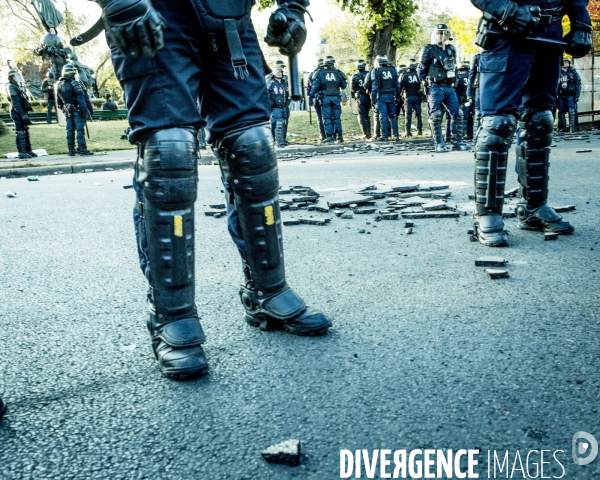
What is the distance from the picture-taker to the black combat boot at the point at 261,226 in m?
2.04

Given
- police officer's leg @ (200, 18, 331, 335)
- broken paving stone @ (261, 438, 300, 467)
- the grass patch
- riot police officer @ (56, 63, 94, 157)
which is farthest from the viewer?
the grass patch

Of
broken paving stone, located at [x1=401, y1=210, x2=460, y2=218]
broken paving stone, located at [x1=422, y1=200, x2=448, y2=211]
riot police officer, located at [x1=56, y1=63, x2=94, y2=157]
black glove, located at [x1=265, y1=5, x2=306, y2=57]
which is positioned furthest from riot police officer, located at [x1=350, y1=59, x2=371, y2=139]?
black glove, located at [x1=265, y1=5, x2=306, y2=57]

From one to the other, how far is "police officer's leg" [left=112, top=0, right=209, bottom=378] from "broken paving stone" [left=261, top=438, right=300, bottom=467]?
1.72 feet

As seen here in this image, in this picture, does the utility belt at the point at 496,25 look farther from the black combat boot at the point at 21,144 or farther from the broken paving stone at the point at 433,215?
the black combat boot at the point at 21,144

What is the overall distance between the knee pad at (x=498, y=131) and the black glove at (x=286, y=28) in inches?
65.8

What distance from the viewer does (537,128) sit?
3.62 m

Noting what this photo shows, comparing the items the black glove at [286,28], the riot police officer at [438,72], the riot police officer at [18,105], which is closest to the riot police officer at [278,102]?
the riot police officer at [438,72]

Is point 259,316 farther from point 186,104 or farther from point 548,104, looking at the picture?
point 548,104

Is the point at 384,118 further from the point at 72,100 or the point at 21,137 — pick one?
the point at 21,137

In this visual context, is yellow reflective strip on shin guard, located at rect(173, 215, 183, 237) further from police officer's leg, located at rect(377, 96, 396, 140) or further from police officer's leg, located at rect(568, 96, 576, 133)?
police officer's leg, located at rect(568, 96, 576, 133)

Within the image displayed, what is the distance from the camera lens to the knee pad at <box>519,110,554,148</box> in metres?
3.61

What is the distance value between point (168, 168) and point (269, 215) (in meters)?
0.42

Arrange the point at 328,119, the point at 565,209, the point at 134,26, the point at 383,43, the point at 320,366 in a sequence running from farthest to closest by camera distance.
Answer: the point at 383,43 → the point at 328,119 → the point at 565,209 → the point at 320,366 → the point at 134,26

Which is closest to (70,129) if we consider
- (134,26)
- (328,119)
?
(328,119)
